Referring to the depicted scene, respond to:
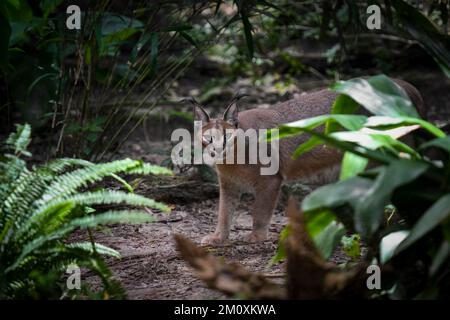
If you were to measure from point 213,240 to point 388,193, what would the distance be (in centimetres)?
281

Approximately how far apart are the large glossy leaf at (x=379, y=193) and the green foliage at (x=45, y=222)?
1.00m

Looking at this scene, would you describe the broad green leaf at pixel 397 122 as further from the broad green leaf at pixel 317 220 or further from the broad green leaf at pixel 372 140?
the broad green leaf at pixel 317 220

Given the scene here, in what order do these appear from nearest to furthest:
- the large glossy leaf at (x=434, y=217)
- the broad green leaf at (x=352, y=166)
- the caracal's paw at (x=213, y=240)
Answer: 1. the large glossy leaf at (x=434, y=217)
2. the broad green leaf at (x=352, y=166)
3. the caracal's paw at (x=213, y=240)

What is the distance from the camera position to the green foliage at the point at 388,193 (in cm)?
279

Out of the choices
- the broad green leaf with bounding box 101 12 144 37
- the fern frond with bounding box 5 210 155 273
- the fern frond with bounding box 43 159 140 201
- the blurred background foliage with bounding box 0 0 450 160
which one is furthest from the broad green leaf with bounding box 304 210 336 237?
the broad green leaf with bounding box 101 12 144 37

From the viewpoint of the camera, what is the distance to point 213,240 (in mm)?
5414

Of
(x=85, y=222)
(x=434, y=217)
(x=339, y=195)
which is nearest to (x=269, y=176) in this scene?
(x=85, y=222)

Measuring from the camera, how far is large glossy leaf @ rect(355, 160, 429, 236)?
2.77 meters

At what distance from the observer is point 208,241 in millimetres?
5387

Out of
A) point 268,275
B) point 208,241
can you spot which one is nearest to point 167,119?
point 208,241

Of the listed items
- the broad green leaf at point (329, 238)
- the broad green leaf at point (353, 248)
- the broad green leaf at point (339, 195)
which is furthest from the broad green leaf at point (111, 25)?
the broad green leaf at point (339, 195)

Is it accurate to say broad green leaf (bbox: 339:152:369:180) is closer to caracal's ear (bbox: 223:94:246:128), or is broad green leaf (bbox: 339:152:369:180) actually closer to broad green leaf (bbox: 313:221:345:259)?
broad green leaf (bbox: 313:221:345:259)

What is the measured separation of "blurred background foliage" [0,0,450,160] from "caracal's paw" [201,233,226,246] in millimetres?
1296

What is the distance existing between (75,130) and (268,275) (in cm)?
259
